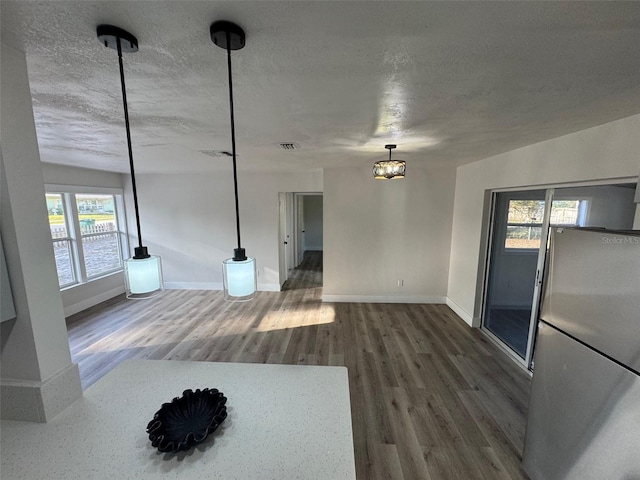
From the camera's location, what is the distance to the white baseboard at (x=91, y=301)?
14.3 ft

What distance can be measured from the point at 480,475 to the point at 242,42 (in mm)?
2863

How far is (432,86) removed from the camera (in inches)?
55.8

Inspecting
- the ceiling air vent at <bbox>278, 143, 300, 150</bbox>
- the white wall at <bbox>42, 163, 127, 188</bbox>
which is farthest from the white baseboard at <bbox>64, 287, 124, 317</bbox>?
the ceiling air vent at <bbox>278, 143, 300, 150</bbox>

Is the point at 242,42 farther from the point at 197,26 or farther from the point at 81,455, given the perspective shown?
the point at 81,455

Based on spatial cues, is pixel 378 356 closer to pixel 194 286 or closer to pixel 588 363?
pixel 588 363

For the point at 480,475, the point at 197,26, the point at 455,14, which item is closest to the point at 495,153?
the point at 455,14

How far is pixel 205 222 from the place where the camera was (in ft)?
18.0

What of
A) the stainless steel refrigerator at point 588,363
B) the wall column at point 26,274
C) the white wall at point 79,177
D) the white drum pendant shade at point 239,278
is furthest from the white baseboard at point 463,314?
the white wall at point 79,177

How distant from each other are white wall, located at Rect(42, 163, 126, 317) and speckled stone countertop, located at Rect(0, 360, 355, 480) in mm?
4185

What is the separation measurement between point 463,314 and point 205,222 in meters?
5.09

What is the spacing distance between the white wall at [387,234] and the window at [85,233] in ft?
14.0

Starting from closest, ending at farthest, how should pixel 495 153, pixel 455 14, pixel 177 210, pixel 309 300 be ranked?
1. pixel 455 14
2. pixel 495 153
3. pixel 309 300
4. pixel 177 210

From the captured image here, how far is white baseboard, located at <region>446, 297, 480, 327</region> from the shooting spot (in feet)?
12.8

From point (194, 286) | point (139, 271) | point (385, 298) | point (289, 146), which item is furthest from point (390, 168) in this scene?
point (194, 286)
